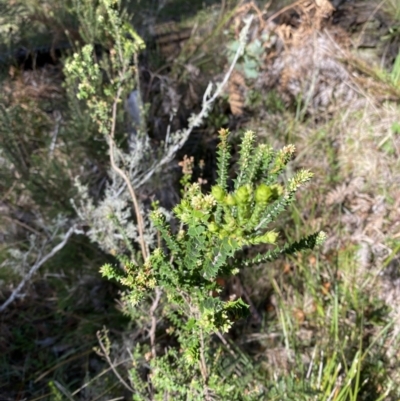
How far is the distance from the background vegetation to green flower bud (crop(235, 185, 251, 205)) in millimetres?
1089

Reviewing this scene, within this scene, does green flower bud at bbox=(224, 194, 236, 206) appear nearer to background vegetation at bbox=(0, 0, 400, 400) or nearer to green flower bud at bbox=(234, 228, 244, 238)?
green flower bud at bbox=(234, 228, 244, 238)

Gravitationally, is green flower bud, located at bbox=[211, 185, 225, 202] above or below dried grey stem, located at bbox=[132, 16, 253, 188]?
above

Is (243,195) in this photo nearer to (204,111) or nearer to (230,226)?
(230,226)

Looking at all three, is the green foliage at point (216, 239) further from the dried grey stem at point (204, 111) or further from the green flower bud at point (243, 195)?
the dried grey stem at point (204, 111)

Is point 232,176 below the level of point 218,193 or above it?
below

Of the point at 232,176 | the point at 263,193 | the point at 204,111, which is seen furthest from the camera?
the point at 232,176

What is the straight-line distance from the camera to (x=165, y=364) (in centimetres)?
119

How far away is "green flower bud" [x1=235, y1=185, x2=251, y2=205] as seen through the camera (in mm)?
653

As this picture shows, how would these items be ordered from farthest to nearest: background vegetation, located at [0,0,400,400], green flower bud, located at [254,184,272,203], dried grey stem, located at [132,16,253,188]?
background vegetation, located at [0,0,400,400], dried grey stem, located at [132,16,253,188], green flower bud, located at [254,184,272,203]

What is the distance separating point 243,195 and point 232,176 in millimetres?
1933

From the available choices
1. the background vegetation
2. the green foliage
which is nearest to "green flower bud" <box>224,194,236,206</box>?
the green foliage

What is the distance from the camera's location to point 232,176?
2580 millimetres

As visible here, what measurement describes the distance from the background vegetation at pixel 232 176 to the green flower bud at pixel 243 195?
1.09 metres

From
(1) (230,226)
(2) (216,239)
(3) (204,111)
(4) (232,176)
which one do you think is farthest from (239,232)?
(4) (232,176)
